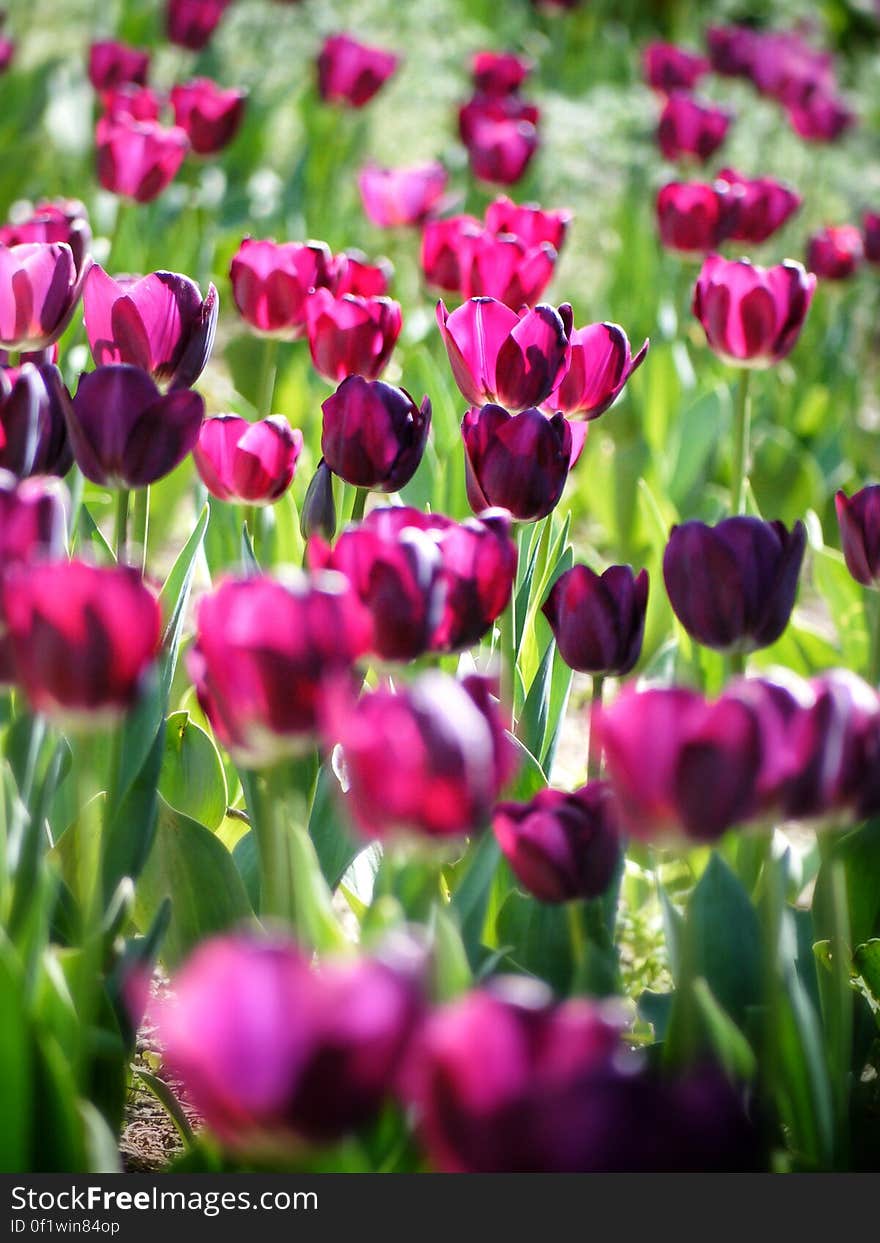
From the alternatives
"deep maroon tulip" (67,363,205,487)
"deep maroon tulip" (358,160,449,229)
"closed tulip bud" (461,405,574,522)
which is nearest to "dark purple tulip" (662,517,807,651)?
"closed tulip bud" (461,405,574,522)

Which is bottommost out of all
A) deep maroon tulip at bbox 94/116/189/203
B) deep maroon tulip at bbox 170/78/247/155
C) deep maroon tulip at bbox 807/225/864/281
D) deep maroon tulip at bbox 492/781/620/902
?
deep maroon tulip at bbox 807/225/864/281

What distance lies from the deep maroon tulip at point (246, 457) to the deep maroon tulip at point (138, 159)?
99 centimetres

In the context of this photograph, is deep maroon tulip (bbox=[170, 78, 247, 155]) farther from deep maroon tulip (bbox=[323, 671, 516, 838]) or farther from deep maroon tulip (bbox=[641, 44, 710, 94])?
deep maroon tulip (bbox=[323, 671, 516, 838])

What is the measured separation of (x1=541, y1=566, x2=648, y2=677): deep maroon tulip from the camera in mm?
1189

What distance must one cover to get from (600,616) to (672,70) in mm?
2983

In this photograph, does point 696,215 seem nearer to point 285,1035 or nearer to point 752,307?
point 752,307

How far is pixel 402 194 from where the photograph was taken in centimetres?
246

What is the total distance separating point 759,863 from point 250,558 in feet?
1.81

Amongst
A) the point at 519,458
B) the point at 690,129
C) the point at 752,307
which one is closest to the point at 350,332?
the point at 519,458

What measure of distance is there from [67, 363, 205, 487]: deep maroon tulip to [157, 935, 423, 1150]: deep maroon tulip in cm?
65

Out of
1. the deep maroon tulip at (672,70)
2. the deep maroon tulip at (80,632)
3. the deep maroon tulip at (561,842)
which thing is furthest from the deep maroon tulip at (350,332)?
the deep maroon tulip at (672,70)

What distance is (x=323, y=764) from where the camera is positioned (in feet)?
4.43

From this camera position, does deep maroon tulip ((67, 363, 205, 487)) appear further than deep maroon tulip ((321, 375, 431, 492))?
No

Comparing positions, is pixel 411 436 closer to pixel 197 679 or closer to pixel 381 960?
pixel 197 679
